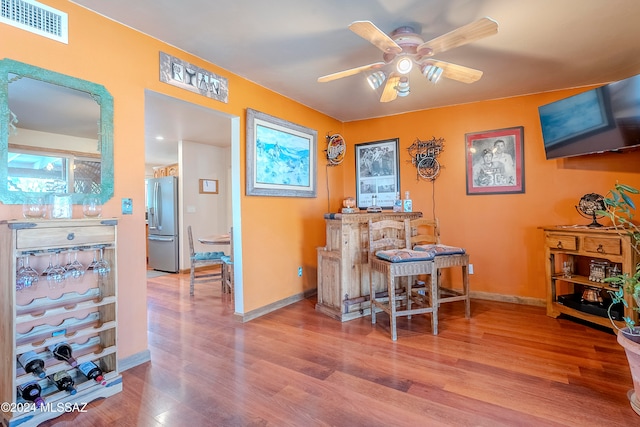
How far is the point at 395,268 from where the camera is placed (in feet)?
9.00

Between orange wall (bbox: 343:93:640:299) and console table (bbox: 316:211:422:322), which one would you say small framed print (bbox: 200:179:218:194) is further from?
orange wall (bbox: 343:93:640:299)

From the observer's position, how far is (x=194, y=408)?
5.79 ft

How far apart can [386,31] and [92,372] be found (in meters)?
Result: 2.98

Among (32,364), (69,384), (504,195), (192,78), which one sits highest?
(192,78)

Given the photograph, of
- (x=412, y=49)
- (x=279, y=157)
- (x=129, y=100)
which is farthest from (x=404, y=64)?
(x=129, y=100)

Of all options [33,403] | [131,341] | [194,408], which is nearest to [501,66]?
[194,408]

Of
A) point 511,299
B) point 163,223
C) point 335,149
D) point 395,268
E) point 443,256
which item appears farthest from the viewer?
point 163,223

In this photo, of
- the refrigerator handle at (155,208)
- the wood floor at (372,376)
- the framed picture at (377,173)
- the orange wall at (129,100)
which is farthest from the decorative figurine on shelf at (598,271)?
the refrigerator handle at (155,208)

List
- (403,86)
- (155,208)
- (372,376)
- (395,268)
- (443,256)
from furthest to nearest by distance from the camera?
(155,208), (443,256), (395,268), (403,86), (372,376)

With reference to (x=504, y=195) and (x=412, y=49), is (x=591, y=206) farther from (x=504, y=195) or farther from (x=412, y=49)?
(x=412, y=49)

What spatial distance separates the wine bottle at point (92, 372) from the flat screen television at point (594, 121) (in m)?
4.29

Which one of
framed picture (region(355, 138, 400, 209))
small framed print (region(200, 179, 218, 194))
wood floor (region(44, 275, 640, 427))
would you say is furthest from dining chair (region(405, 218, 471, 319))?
small framed print (region(200, 179, 218, 194))

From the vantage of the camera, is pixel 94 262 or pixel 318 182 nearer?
pixel 94 262

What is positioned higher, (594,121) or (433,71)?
(433,71)
